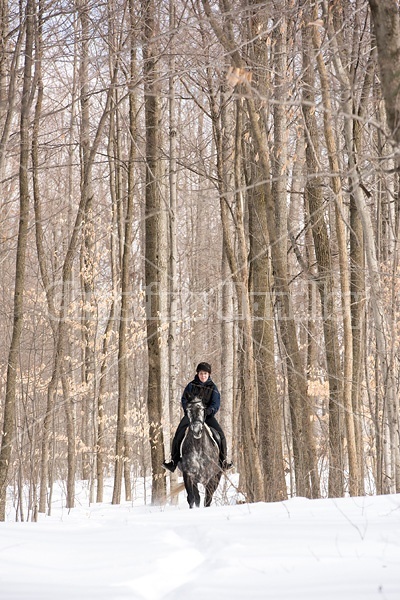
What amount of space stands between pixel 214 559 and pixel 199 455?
5.76 metres

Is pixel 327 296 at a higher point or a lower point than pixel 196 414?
higher

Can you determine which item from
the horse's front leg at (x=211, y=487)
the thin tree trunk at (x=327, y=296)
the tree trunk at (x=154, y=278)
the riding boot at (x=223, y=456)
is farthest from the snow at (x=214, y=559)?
the tree trunk at (x=154, y=278)

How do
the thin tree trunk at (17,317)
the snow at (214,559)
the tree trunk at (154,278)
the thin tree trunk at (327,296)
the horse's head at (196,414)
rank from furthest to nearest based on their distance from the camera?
the tree trunk at (154,278)
the thin tree trunk at (327,296)
the horse's head at (196,414)
the thin tree trunk at (17,317)
the snow at (214,559)

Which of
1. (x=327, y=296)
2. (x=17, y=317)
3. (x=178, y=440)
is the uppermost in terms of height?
(x=327, y=296)

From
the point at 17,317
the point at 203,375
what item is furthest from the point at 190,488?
the point at 17,317

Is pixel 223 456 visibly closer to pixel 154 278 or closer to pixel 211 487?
pixel 211 487

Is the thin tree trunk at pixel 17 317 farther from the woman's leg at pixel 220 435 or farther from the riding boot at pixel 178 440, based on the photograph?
the woman's leg at pixel 220 435

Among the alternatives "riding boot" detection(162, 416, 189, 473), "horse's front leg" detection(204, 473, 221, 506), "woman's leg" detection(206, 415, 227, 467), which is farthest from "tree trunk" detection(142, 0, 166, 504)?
"horse's front leg" detection(204, 473, 221, 506)

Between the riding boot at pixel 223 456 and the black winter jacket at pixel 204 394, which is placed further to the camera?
the riding boot at pixel 223 456

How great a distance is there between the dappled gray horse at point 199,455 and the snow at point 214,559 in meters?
4.08

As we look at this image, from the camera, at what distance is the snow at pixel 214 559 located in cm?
308

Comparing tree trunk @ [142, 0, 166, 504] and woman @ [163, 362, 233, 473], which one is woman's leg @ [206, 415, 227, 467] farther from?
tree trunk @ [142, 0, 166, 504]

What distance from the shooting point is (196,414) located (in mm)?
9344

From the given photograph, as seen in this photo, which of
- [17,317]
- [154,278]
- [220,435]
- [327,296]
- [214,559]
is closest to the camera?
[214,559]
